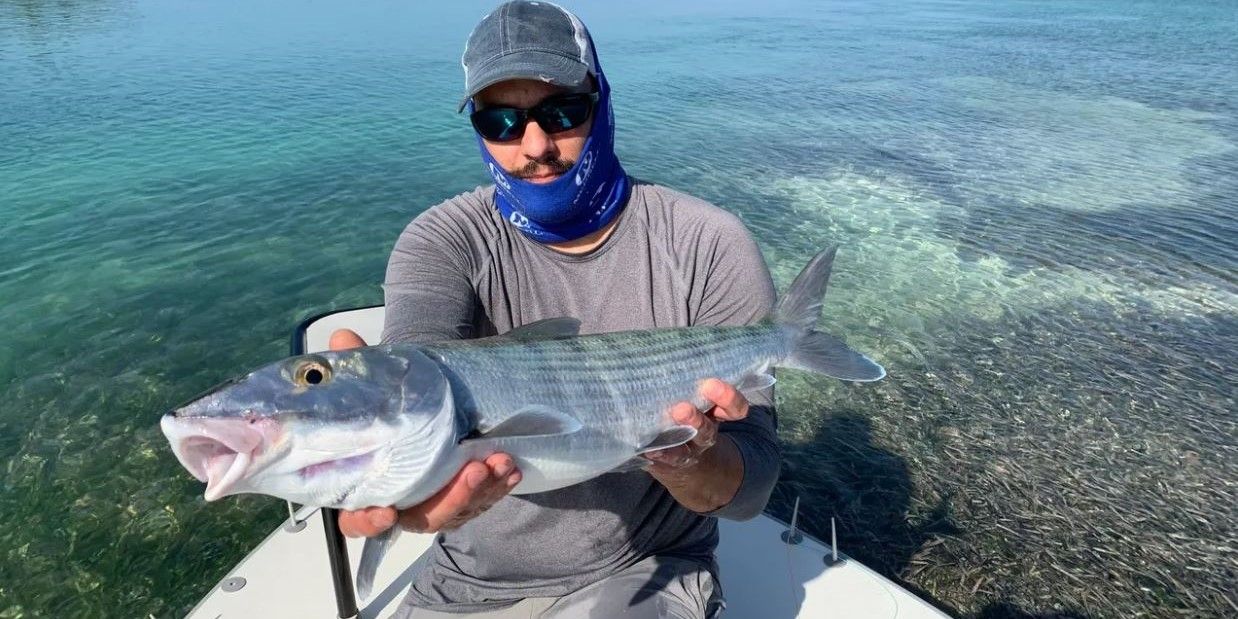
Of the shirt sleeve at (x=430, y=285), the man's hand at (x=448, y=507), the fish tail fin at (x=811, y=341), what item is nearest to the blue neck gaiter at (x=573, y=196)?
the shirt sleeve at (x=430, y=285)

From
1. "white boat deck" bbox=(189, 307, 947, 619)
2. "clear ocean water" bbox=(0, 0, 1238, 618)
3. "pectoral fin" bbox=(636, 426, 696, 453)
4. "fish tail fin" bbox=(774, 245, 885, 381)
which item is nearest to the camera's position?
"pectoral fin" bbox=(636, 426, 696, 453)

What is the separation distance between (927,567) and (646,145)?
533 inches

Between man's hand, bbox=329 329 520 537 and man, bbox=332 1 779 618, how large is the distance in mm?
608

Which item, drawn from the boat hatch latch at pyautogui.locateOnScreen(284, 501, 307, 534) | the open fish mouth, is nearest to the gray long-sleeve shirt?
the open fish mouth

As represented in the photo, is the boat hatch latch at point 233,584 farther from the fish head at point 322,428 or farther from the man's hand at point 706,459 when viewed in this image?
the man's hand at point 706,459

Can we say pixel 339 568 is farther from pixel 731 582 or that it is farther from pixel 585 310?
pixel 731 582

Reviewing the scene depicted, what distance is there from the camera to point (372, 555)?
2289 mm

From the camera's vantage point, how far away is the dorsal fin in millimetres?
2713

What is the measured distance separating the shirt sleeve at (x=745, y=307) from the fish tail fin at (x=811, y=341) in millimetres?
109

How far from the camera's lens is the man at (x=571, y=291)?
2928 mm

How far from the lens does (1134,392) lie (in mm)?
7645

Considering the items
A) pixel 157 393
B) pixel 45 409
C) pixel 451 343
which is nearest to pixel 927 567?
pixel 451 343

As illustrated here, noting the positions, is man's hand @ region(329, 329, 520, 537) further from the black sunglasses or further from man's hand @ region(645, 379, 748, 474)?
the black sunglasses

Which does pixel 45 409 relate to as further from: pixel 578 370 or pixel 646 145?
pixel 646 145
